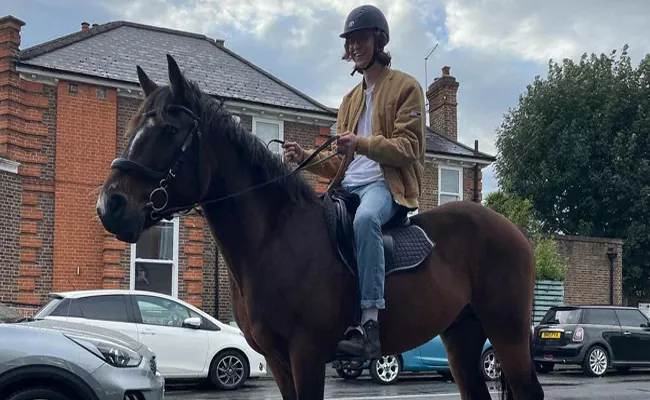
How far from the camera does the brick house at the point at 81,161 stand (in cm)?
1738

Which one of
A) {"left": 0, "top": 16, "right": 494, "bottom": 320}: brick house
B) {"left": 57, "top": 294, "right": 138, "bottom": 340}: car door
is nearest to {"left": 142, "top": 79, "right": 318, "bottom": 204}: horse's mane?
{"left": 57, "top": 294, "right": 138, "bottom": 340}: car door

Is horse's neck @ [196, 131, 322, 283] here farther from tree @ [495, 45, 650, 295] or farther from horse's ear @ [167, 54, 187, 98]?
tree @ [495, 45, 650, 295]

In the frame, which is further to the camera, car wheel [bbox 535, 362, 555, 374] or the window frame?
the window frame

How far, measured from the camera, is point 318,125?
21594mm

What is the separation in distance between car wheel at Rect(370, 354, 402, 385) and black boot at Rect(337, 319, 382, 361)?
10476 millimetres

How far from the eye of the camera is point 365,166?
4680 mm

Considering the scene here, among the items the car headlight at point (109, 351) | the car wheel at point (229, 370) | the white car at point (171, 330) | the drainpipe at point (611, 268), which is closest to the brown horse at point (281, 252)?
the car headlight at point (109, 351)

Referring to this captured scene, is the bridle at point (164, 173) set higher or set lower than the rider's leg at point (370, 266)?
higher


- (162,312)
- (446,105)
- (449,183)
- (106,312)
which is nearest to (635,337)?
(449,183)

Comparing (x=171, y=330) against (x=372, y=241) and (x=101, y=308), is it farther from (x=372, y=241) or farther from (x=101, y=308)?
(x=372, y=241)

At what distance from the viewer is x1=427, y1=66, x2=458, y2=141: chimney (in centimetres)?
2947

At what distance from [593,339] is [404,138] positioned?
49.7 feet

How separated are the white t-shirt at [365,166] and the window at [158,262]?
1474 cm

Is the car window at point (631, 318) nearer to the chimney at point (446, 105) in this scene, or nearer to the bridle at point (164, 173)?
the chimney at point (446, 105)
